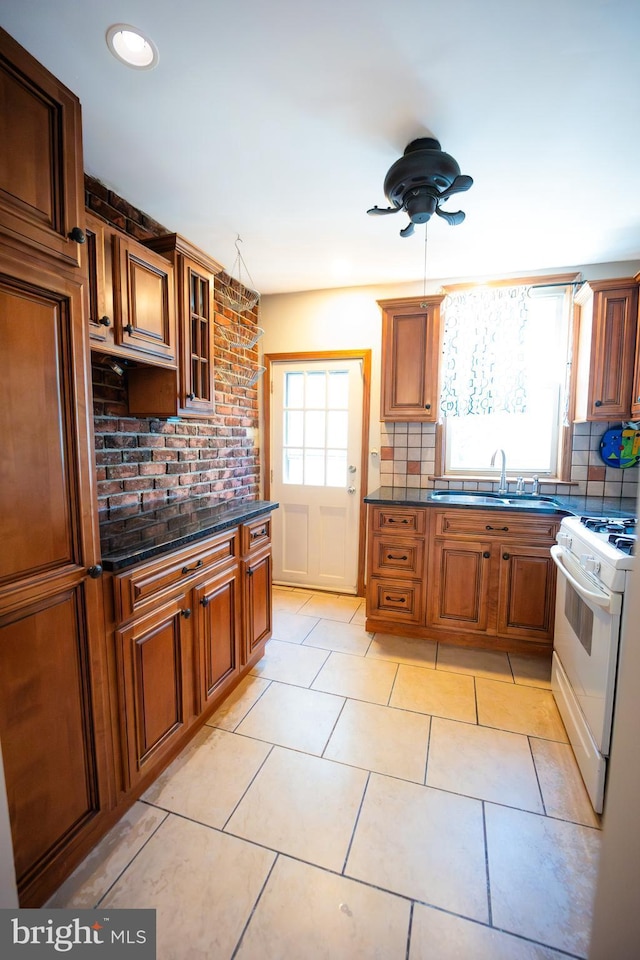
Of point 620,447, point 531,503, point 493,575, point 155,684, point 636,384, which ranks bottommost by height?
point 155,684

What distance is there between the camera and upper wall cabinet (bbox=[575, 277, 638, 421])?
8.28 feet

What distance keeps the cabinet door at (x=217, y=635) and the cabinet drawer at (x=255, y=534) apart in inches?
6.0

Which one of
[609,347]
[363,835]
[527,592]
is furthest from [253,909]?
[609,347]

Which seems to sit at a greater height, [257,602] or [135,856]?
[257,602]

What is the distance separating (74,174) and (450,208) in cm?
187

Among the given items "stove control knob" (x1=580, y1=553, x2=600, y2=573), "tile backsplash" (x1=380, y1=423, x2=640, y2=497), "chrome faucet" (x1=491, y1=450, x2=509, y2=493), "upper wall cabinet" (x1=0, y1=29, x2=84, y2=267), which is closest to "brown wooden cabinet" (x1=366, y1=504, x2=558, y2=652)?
"chrome faucet" (x1=491, y1=450, x2=509, y2=493)

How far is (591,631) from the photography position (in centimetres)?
165

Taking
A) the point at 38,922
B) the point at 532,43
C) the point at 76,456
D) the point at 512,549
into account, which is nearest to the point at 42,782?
the point at 38,922

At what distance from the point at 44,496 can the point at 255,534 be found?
1.27m

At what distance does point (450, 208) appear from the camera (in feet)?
7.19

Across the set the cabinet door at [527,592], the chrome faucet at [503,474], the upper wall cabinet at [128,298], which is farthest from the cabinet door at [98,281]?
the chrome faucet at [503,474]

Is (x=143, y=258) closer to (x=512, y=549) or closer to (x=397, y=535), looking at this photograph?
(x=397, y=535)

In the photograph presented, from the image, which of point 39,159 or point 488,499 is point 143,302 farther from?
point 488,499

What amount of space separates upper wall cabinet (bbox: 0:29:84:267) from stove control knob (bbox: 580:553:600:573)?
2.08 metres
